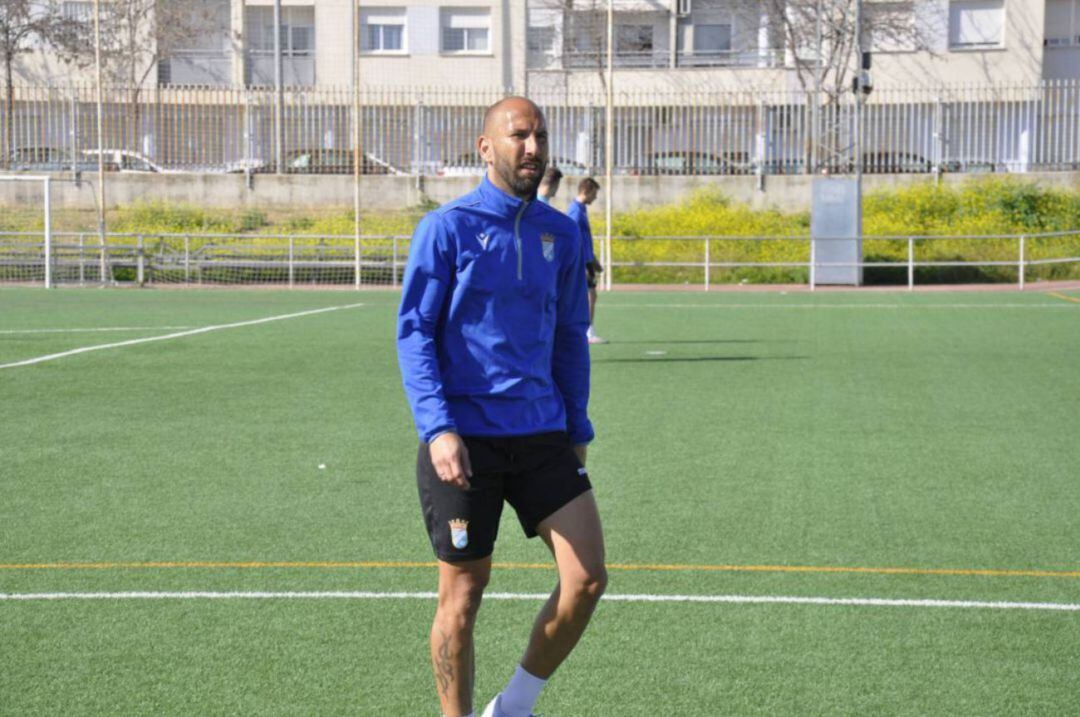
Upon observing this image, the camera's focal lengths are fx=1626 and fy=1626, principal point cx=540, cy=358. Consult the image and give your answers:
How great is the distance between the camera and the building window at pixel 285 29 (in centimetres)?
5841

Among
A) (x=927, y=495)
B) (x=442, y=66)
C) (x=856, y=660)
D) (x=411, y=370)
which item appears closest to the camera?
(x=411, y=370)

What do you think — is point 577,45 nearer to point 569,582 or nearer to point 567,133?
point 567,133

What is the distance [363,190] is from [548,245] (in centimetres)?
3544

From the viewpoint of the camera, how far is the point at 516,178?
4754mm

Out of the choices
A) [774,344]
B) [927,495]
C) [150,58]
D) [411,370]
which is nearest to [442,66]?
[150,58]

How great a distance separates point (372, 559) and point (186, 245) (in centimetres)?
2696

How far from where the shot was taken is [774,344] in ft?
63.2

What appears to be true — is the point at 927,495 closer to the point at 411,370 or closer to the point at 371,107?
the point at 411,370

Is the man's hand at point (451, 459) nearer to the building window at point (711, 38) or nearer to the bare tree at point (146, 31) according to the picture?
the bare tree at point (146, 31)

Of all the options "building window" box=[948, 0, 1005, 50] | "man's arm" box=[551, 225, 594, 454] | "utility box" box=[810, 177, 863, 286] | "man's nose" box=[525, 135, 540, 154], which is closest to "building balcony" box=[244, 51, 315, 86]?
"building window" box=[948, 0, 1005, 50]

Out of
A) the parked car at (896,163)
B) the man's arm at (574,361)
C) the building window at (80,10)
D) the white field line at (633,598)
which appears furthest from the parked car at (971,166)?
the man's arm at (574,361)

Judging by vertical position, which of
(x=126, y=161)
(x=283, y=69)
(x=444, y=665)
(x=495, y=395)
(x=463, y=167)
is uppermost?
(x=283, y=69)

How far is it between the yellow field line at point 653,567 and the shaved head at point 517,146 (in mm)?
2976

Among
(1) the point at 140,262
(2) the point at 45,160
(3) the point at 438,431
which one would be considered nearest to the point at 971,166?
(1) the point at 140,262
